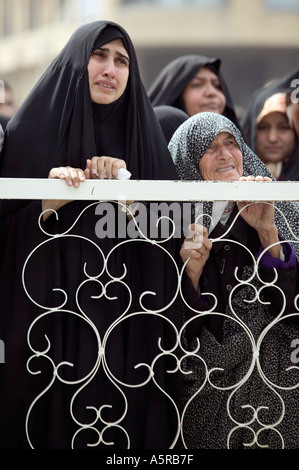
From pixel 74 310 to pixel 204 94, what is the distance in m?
1.81

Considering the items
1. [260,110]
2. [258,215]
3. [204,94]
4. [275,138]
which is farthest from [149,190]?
[260,110]

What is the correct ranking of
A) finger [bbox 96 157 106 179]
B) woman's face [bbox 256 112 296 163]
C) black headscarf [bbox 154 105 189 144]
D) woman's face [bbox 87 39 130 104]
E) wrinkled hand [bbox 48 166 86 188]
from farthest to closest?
woman's face [bbox 256 112 296 163]
black headscarf [bbox 154 105 189 144]
woman's face [bbox 87 39 130 104]
finger [bbox 96 157 106 179]
wrinkled hand [bbox 48 166 86 188]

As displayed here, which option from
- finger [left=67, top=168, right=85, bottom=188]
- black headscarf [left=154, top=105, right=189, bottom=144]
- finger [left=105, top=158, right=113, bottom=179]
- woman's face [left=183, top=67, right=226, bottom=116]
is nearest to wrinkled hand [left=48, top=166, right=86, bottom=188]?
finger [left=67, top=168, right=85, bottom=188]

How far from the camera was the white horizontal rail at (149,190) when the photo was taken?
2.71 m

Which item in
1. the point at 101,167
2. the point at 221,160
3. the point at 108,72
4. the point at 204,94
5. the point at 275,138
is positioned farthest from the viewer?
the point at 275,138

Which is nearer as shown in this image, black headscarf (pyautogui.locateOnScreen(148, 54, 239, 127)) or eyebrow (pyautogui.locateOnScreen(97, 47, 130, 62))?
eyebrow (pyautogui.locateOnScreen(97, 47, 130, 62))

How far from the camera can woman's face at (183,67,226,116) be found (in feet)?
14.0

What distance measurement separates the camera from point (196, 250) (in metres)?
2.90

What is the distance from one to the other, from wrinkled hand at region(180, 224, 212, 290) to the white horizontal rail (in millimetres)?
190

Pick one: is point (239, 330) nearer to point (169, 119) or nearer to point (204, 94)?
point (169, 119)

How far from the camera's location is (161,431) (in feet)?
9.36

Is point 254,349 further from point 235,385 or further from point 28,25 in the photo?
point 28,25

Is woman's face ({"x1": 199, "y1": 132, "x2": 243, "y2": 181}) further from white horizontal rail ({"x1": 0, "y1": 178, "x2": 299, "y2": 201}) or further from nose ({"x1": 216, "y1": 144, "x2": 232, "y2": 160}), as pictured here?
white horizontal rail ({"x1": 0, "y1": 178, "x2": 299, "y2": 201})

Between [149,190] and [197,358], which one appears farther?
[197,358]
